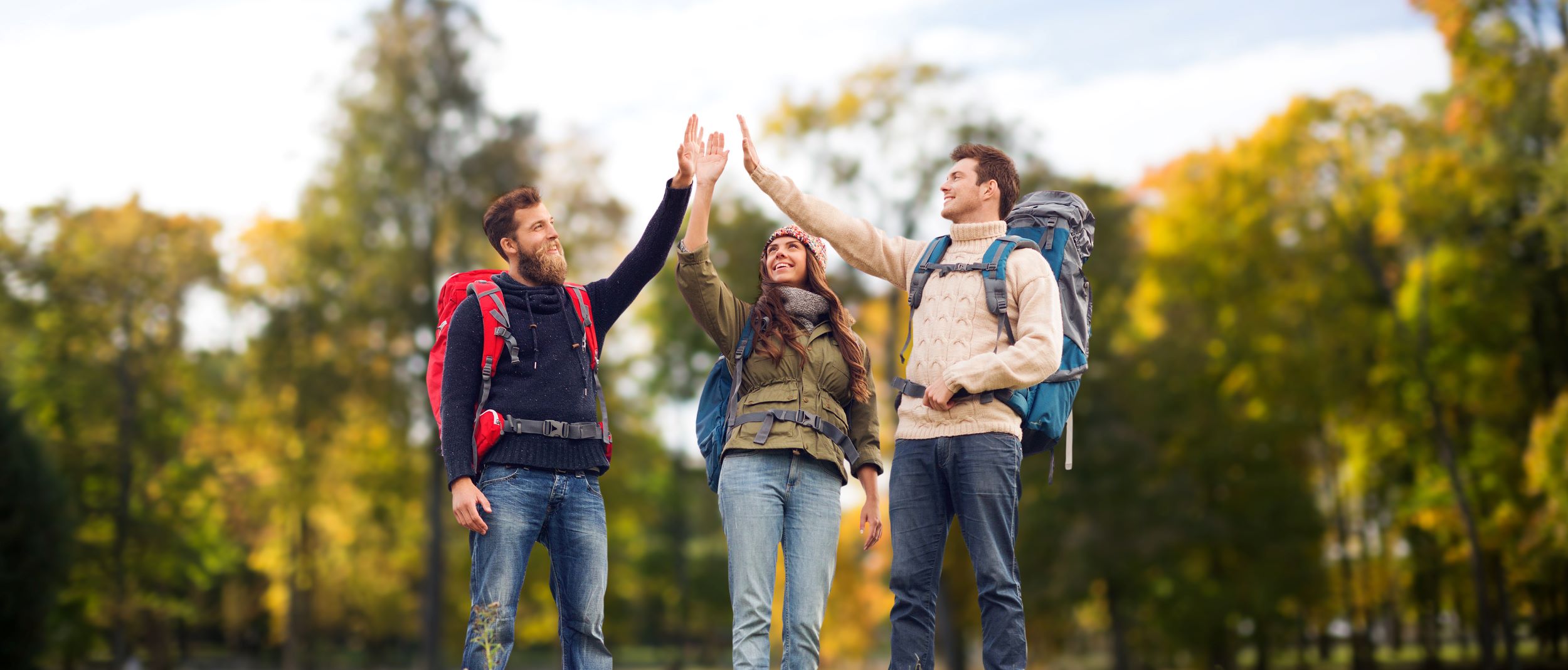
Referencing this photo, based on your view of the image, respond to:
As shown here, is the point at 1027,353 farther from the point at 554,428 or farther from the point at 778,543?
the point at 554,428

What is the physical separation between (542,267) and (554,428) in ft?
2.22

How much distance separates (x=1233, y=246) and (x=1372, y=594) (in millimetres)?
9785

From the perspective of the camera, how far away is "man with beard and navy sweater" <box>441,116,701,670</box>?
14.1 feet

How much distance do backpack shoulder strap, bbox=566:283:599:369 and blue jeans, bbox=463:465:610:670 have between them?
0.51m

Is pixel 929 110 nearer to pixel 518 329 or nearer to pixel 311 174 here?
pixel 311 174

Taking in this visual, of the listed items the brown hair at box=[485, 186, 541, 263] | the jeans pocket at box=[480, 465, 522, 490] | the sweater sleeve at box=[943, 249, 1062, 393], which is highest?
the brown hair at box=[485, 186, 541, 263]

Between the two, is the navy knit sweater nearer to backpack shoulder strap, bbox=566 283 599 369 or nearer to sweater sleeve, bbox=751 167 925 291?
backpack shoulder strap, bbox=566 283 599 369

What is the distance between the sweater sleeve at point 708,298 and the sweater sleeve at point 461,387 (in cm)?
80

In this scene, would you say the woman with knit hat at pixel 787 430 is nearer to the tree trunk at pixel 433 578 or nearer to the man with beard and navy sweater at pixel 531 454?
the man with beard and navy sweater at pixel 531 454

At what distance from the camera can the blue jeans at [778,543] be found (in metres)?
4.39

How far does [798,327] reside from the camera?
489 centimetres

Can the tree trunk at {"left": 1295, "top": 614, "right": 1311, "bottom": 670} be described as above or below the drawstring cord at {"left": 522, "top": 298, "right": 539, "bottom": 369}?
below

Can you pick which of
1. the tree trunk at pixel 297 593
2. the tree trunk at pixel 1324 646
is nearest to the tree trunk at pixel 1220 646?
the tree trunk at pixel 1324 646

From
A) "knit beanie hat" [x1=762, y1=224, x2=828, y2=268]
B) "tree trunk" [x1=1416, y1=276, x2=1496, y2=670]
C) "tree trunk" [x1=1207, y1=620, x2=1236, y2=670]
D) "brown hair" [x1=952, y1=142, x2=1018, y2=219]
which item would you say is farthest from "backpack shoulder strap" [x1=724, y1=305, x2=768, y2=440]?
"tree trunk" [x1=1416, y1=276, x2=1496, y2=670]
